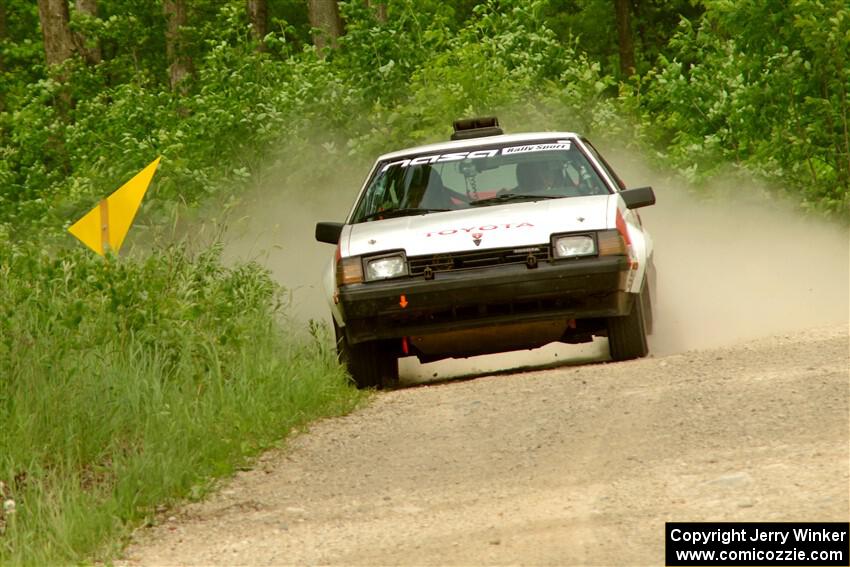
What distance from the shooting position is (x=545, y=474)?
7012 mm

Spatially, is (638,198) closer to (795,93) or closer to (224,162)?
(795,93)

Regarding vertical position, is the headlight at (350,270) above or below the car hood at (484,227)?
below

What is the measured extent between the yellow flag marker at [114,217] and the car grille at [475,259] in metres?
1.92

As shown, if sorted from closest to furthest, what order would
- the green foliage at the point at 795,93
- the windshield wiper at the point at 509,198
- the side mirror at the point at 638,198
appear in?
the side mirror at the point at 638,198, the windshield wiper at the point at 509,198, the green foliage at the point at 795,93

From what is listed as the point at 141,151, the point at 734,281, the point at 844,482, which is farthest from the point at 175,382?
the point at 141,151

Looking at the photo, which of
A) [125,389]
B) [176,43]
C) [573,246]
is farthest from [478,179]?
[176,43]

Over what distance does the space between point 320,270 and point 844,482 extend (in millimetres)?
11996

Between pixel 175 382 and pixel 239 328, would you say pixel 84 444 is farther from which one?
pixel 239 328

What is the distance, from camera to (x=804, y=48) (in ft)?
55.1

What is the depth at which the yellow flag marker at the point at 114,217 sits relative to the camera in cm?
1085

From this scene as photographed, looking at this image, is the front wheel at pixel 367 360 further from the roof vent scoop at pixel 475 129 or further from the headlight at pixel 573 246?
the roof vent scoop at pixel 475 129

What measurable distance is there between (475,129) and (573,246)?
3.09 meters

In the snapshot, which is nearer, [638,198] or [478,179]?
[638,198]

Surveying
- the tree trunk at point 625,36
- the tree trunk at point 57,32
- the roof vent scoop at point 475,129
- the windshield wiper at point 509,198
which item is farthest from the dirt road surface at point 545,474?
the tree trunk at point 625,36
